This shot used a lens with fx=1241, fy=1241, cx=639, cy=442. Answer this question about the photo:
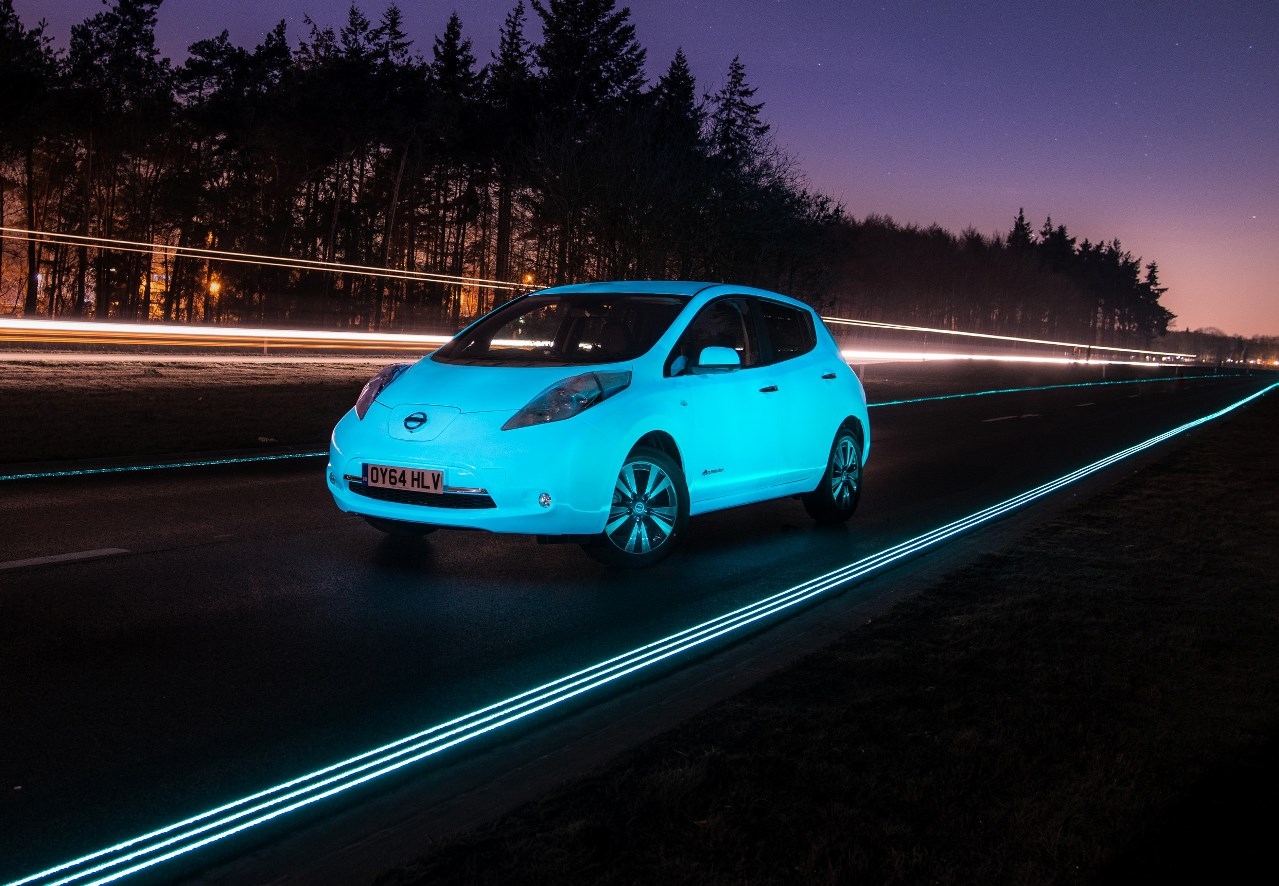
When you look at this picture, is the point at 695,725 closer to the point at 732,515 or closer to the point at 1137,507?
the point at 732,515

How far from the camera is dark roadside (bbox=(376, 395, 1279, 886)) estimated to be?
327cm

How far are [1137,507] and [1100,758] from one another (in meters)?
7.10

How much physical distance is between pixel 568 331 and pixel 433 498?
78.8 inches

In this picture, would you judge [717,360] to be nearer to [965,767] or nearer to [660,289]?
[660,289]

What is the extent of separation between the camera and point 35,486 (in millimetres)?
9750

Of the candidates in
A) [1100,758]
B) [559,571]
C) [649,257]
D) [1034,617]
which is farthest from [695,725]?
[649,257]

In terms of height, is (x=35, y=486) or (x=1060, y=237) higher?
(x=1060, y=237)

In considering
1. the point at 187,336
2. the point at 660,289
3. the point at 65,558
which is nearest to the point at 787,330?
the point at 660,289

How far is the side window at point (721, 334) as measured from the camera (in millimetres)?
7961

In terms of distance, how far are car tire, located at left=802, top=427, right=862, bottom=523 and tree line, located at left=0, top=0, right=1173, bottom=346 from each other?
28.8 m

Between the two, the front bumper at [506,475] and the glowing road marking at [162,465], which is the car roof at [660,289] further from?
the glowing road marking at [162,465]

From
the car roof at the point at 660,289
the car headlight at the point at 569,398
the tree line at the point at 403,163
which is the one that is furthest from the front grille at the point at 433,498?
the tree line at the point at 403,163

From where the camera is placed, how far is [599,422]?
7.07 meters

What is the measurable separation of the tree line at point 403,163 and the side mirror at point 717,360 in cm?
3013
